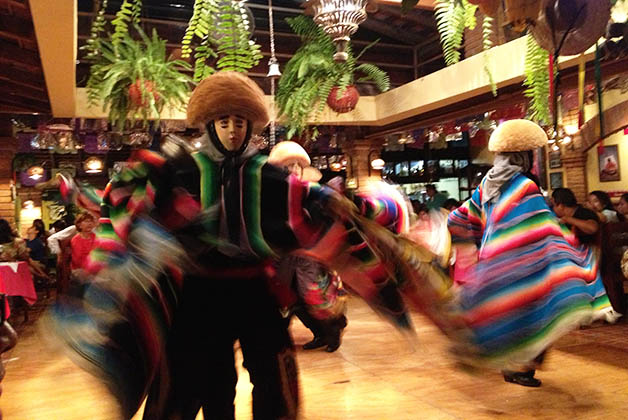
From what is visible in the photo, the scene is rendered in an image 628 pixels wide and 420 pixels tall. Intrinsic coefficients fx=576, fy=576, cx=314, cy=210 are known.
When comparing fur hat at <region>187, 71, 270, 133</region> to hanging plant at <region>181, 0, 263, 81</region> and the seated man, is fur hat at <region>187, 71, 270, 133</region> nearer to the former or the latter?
hanging plant at <region>181, 0, 263, 81</region>

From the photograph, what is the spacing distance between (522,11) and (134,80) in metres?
4.38

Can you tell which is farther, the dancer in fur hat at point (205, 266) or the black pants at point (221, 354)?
the black pants at point (221, 354)

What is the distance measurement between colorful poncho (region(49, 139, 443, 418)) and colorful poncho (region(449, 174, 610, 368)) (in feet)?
0.79

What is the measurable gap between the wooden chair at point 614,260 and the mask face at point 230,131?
4896 mm

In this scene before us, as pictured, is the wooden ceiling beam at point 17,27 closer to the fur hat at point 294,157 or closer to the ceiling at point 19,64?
the ceiling at point 19,64

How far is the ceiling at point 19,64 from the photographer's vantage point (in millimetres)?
3795

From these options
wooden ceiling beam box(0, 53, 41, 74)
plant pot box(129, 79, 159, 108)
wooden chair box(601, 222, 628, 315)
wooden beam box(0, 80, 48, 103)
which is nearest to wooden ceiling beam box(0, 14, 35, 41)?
wooden ceiling beam box(0, 53, 41, 74)

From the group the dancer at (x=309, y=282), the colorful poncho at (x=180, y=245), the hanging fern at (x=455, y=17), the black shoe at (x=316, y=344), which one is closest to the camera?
the colorful poncho at (x=180, y=245)

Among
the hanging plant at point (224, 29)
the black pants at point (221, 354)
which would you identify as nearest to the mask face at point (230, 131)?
the black pants at point (221, 354)

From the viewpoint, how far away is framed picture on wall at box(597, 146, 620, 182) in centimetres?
1019

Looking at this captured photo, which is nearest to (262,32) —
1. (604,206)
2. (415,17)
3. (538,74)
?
(415,17)

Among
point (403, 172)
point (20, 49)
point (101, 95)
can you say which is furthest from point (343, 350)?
point (403, 172)

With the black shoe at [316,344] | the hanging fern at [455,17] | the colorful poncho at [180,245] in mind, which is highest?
the hanging fern at [455,17]

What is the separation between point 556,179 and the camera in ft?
36.4
